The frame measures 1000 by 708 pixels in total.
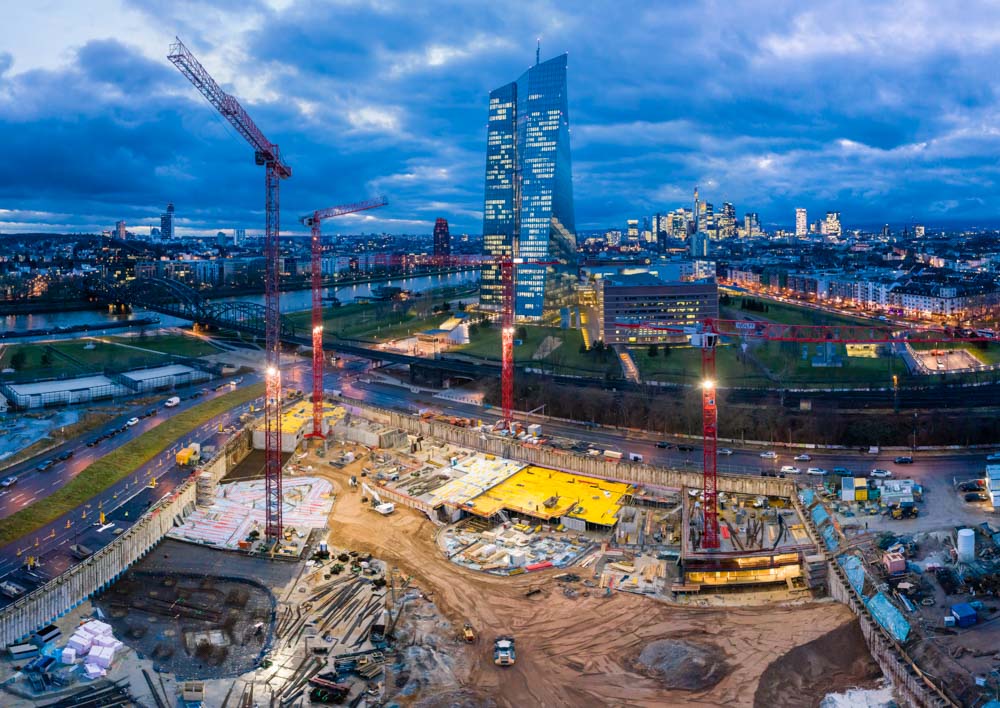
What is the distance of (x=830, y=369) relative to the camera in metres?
29.1

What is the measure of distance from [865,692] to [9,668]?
11.3 metres

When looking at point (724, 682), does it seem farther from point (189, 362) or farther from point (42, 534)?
point (189, 362)

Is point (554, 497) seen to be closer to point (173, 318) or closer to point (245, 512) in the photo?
point (245, 512)

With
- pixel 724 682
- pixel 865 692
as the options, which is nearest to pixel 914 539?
pixel 865 692

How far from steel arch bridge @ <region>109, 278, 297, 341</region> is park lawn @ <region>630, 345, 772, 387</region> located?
18272 millimetres

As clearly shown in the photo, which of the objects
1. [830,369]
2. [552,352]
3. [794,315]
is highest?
[794,315]

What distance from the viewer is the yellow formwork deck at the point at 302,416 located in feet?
72.1

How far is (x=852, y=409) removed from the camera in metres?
23.9

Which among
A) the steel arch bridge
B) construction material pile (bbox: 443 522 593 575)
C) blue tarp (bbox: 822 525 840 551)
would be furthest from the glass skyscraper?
blue tarp (bbox: 822 525 840 551)

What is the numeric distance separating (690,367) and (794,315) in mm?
→ 18504

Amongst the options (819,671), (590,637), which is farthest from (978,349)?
(590,637)

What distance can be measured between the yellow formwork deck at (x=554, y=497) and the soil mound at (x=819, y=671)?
17.0 ft

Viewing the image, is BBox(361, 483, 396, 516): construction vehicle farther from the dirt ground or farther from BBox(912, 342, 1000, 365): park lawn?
BBox(912, 342, 1000, 365): park lawn

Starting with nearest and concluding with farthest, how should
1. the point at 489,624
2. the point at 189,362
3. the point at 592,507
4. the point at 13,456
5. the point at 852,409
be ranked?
the point at 489,624, the point at 592,507, the point at 13,456, the point at 852,409, the point at 189,362
